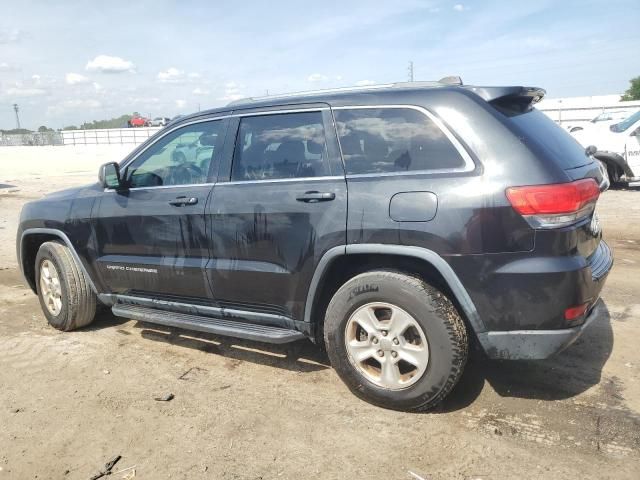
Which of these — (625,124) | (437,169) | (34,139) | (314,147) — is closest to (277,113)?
(314,147)

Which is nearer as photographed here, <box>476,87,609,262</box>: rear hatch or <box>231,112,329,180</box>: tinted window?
<box>476,87,609,262</box>: rear hatch

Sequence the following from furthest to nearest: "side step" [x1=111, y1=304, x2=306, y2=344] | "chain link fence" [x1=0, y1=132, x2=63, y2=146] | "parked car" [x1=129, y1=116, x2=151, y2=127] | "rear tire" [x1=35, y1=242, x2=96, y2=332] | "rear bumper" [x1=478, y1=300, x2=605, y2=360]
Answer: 1. "parked car" [x1=129, y1=116, x2=151, y2=127]
2. "chain link fence" [x1=0, y1=132, x2=63, y2=146]
3. "rear tire" [x1=35, y1=242, x2=96, y2=332]
4. "side step" [x1=111, y1=304, x2=306, y2=344]
5. "rear bumper" [x1=478, y1=300, x2=605, y2=360]

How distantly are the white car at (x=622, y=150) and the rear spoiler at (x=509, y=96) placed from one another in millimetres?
9134

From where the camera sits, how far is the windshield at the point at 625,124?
11711mm

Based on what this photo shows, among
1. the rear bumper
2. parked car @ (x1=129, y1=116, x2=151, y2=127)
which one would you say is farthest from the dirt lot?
parked car @ (x1=129, y1=116, x2=151, y2=127)

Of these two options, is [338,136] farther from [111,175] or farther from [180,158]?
[111,175]

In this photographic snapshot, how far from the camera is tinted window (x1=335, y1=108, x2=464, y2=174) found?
10.2ft

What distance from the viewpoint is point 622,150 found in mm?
11539

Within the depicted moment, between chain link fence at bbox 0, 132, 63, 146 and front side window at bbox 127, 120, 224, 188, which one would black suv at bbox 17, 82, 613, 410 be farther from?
chain link fence at bbox 0, 132, 63, 146

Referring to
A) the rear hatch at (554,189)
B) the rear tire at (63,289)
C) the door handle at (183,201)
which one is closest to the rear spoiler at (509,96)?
the rear hatch at (554,189)

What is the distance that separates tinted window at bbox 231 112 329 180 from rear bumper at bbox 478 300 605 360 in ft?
4.60

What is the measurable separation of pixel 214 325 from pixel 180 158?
1296 mm

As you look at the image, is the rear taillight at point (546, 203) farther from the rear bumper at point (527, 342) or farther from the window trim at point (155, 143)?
the window trim at point (155, 143)

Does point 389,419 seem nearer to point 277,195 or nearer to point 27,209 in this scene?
point 277,195
